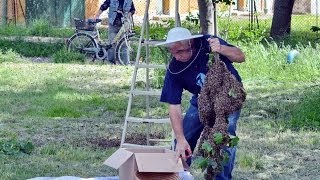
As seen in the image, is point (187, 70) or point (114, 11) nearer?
point (187, 70)

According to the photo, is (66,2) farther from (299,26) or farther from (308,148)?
(308,148)

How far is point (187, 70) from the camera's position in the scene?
6551mm

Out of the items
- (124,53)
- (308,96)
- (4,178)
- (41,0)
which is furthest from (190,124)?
(41,0)

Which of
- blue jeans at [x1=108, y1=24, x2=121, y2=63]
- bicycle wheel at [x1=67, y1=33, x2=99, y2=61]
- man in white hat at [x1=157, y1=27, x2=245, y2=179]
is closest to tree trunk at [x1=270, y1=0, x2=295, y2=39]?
blue jeans at [x1=108, y1=24, x2=121, y2=63]

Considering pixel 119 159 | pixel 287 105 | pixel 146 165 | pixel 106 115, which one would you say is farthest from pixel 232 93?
pixel 287 105

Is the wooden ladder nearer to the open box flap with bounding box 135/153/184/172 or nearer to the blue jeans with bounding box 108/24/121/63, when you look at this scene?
the open box flap with bounding box 135/153/184/172

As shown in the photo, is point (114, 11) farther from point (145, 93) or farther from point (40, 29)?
point (145, 93)

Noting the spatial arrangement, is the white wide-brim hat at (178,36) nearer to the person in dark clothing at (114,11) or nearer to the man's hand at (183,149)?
the man's hand at (183,149)

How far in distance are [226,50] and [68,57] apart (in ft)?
34.4

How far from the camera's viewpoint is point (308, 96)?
1130 centimetres

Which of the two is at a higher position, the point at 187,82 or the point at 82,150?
the point at 187,82

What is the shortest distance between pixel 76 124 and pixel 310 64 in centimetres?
483

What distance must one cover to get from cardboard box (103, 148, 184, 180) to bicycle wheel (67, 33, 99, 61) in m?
10.6

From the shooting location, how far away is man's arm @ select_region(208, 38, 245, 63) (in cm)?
617
